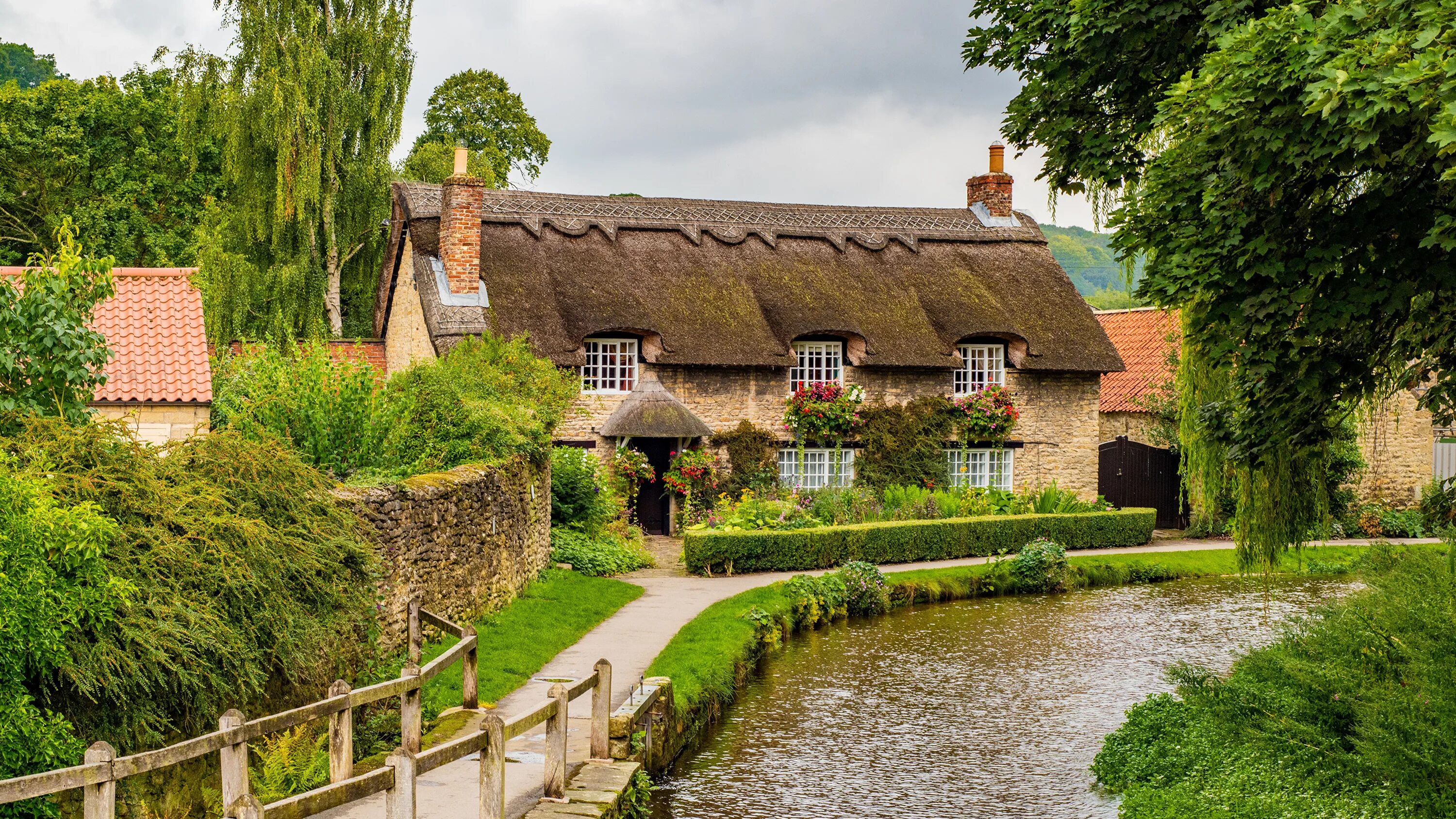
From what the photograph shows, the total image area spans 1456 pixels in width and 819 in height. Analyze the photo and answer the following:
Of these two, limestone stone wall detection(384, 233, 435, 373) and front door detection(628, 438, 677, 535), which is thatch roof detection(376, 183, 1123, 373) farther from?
front door detection(628, 438, 677, 535)

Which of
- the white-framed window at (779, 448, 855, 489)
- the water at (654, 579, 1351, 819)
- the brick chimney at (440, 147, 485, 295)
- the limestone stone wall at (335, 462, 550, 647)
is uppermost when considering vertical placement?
the brick chimney at (440, 147, 485, 295)

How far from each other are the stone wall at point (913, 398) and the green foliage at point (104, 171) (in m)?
13.8

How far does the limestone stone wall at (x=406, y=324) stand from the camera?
78.0ft

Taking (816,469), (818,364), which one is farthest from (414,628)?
(818,364)

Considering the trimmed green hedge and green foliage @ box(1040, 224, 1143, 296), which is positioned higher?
green foliage @ box(1040, 224, 1143, 296)

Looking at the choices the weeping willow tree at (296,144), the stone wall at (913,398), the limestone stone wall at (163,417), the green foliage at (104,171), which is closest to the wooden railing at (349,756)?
the limestone stone wall at (163,417)

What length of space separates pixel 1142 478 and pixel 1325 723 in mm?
19453

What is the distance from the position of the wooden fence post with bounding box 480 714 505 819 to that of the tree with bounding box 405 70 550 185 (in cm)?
3306

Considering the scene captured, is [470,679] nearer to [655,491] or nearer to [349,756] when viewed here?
[349,756]

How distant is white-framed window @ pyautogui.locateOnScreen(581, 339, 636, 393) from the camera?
2412 cm

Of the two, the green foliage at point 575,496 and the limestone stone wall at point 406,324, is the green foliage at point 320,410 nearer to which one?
the green foliage at point 575,496

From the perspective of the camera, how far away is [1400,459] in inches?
1120

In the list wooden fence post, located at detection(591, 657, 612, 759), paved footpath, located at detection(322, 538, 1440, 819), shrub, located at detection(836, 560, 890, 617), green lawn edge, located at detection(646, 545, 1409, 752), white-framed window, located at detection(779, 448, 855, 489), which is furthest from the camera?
white-framed window, located at detection(779, 448, 855, 489)

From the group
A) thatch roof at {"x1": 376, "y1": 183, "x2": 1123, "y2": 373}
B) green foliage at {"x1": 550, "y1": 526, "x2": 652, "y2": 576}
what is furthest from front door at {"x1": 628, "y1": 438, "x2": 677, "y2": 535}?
green foliage at {"x1": 550, "y1": 526, "x2": 652, "y2": 576}
